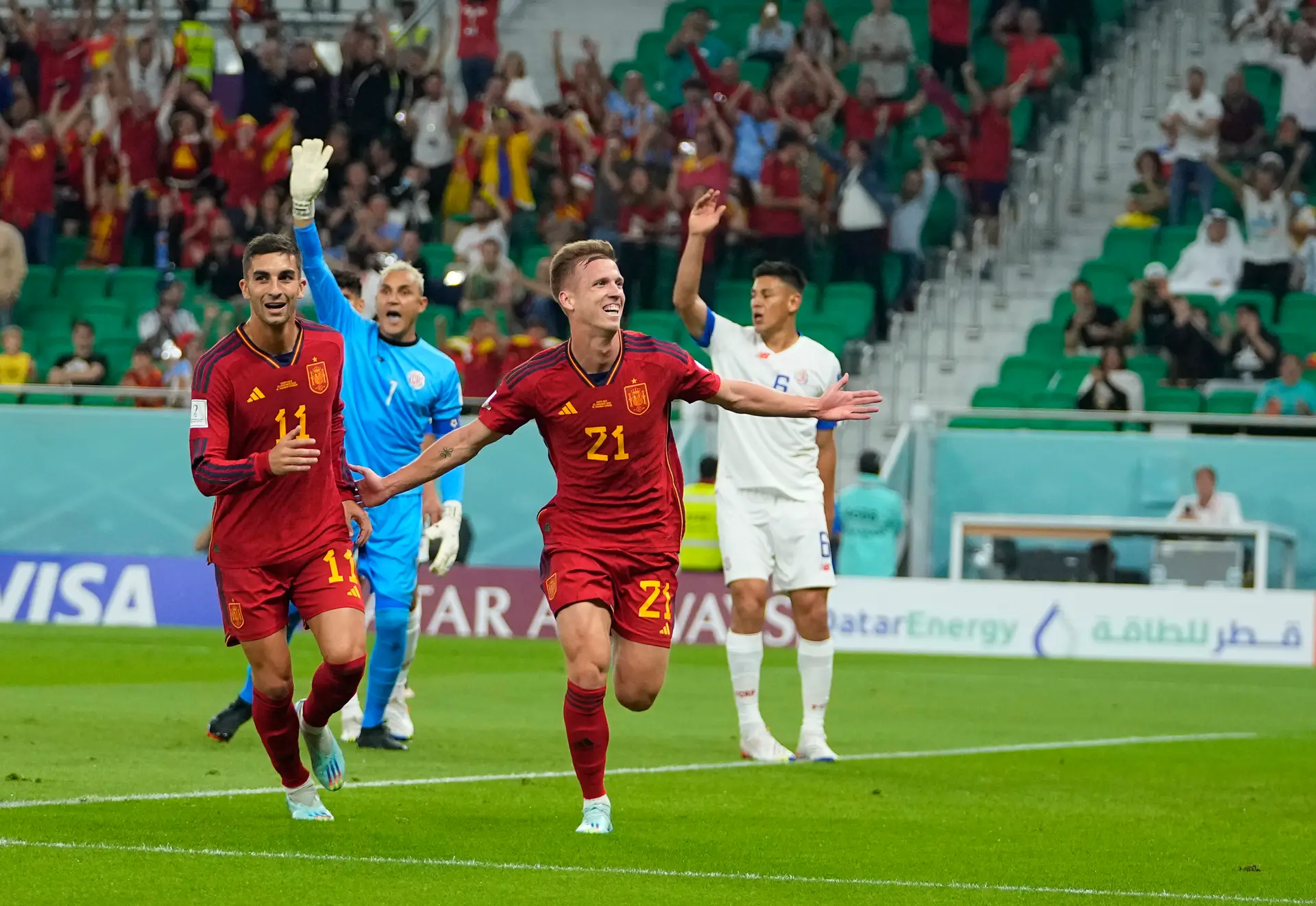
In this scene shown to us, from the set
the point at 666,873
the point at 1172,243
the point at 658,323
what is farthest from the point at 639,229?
the point at 666,873

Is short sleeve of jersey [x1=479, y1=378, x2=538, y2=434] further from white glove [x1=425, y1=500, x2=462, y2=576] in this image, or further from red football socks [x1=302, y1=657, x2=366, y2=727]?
white glove [x1=425, y1=500, x2=462, y2=576]

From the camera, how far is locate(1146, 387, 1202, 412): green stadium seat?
20531mm

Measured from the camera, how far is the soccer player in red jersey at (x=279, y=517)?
7.68m

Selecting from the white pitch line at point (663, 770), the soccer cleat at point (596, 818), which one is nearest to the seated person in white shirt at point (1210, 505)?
the white pitch line at point (663, 770)

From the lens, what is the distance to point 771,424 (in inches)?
434

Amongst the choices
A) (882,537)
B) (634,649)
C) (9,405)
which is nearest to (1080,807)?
(634,649)

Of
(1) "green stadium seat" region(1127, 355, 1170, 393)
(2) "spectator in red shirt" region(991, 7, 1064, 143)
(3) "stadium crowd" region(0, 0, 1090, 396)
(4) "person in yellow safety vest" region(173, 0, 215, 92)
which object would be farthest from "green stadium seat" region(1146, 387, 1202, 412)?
(4) "person in yellow safety vest" region(173, 0, 215, 92)

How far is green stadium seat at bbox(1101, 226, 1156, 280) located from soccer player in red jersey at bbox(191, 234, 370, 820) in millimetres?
16174

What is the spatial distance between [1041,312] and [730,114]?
168 inches

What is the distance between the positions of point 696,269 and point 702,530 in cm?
917

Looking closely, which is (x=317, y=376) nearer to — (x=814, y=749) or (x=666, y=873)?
(x=666, y=873)

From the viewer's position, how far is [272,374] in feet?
25.5

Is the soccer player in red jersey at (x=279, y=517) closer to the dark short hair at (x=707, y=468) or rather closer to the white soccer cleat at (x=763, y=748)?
the white soccer cleat at (x=763, y=748)

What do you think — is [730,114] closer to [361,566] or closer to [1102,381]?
[1102,381]
